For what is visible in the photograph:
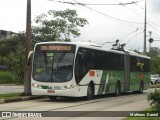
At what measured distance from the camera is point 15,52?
58500 millimetres

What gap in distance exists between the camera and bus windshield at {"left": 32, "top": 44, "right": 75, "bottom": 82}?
22609 mm

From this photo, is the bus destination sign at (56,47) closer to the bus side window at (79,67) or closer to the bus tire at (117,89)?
the bus side window at (79,67)

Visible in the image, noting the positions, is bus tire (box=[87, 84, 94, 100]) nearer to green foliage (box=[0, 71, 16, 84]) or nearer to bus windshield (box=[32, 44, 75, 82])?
bus windshield (box=[32, 44, 75, 82])

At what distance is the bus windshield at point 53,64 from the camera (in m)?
22.6

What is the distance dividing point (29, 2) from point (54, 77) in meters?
4.95

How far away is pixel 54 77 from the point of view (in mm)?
22625

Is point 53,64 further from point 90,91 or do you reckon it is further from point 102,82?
point 102,82

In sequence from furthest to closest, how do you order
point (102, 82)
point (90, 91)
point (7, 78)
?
point (7, 78) → point (102, 82) → point (90, 91)

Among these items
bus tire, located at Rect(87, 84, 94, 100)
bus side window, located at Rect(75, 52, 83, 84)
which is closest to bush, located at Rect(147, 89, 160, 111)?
bus side window, located at Rect(75, 52, 83, 84)

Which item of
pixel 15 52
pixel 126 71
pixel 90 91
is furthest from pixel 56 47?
pixel 15 52

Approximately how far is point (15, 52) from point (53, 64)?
3632 centimetres

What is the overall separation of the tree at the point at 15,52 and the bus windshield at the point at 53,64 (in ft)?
112

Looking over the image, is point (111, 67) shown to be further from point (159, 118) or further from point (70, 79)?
point (159, 118)

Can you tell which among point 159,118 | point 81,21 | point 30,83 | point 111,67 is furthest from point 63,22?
point 159,118
